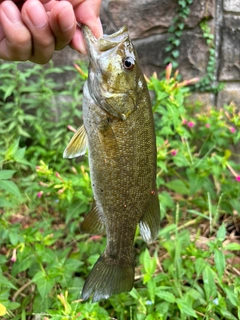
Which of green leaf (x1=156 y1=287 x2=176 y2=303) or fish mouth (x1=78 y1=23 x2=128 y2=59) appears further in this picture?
green leaf (x1=156 y1=287 x2=176 y2=303)

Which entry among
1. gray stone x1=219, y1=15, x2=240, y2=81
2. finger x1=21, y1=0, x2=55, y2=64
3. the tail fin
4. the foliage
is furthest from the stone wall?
the tail fin

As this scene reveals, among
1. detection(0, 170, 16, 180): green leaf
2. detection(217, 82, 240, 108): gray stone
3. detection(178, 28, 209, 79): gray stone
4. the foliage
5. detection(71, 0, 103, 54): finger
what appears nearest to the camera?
detection(71, 0, 103, 54): finger

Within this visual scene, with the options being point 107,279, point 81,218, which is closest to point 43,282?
point 107,279

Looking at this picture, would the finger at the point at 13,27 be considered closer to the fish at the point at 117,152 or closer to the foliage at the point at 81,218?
the fish at the point at 117,152

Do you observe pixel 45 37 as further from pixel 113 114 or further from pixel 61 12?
pixel 113 114

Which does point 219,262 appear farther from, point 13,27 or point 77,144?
point 13,27

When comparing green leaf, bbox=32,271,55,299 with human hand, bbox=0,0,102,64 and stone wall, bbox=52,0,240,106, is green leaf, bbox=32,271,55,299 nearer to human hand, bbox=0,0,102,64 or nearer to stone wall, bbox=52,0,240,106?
human hand, bbox=0,0,102,64
